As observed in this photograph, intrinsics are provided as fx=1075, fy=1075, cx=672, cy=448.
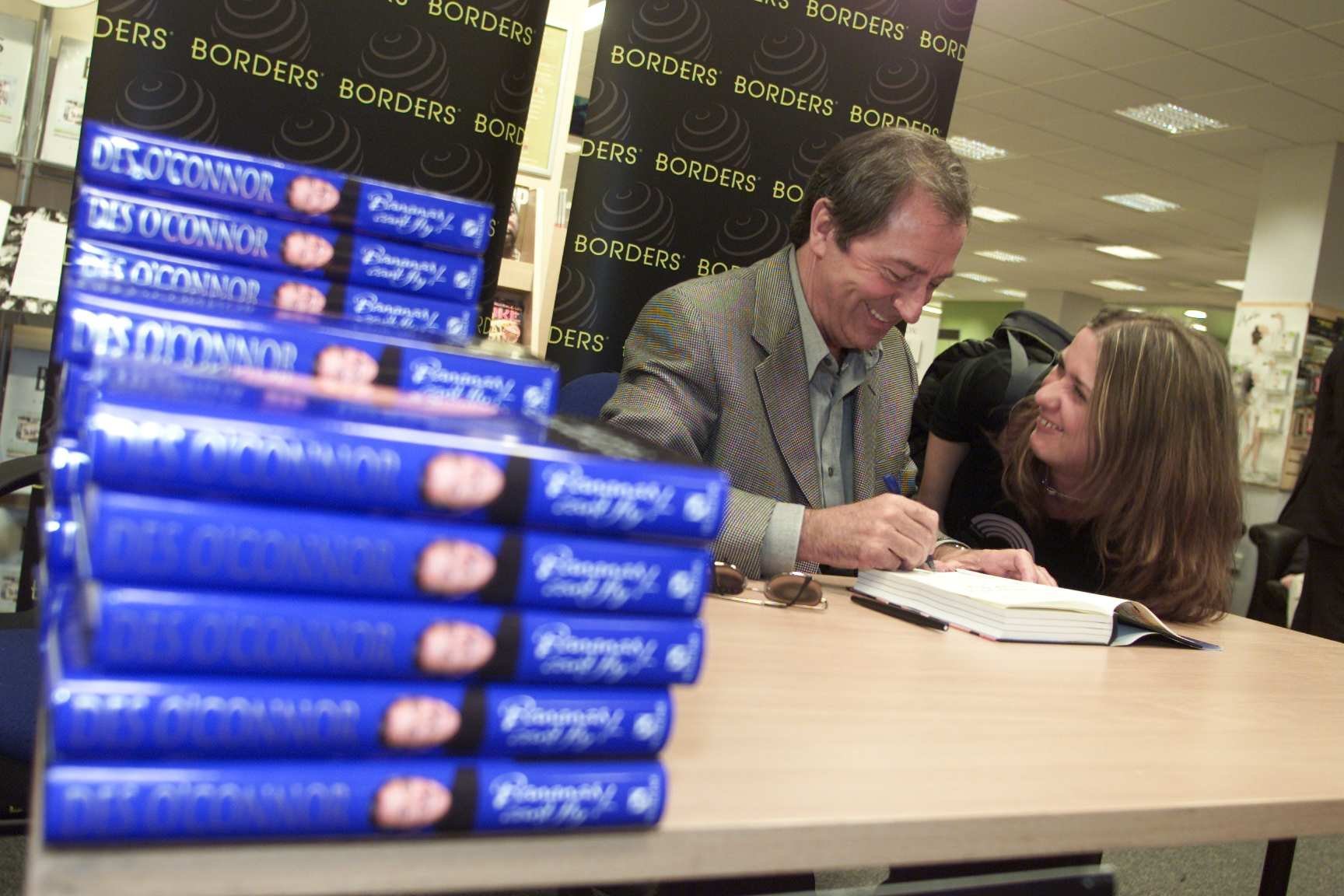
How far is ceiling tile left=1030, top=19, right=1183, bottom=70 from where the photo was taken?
5484 mm

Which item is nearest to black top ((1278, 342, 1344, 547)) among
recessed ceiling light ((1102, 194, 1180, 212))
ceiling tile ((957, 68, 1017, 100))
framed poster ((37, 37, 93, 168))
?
ceiling tile ((957, 68, 1017, 100))

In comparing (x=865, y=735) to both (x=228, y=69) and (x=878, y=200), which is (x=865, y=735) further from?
(x=228, y=69)

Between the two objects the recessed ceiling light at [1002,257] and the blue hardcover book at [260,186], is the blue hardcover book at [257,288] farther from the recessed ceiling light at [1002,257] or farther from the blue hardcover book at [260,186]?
the recessed ceiling light at [1002,257]

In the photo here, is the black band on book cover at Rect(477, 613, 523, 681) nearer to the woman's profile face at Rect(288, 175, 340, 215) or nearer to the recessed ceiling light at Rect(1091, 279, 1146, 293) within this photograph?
the woman's profile face at Rect(288, 175, 340, 215)

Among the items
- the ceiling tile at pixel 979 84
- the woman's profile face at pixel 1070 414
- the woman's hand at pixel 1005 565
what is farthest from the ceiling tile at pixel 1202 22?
the woman's hand at pixel 1005 565

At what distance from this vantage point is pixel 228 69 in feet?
6.38

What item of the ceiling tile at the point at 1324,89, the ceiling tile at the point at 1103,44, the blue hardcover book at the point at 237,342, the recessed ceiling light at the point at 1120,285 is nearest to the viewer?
the blue hardcover book at the point at 237,342

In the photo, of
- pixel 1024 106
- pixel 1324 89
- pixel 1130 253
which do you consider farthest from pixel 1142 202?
pixel 1324 89

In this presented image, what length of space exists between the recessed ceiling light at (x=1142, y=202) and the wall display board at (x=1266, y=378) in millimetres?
1782

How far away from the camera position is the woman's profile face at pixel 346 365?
0.71m

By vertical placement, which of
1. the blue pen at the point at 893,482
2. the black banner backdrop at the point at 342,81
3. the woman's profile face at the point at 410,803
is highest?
the black banner backdrop at the point at 342,81

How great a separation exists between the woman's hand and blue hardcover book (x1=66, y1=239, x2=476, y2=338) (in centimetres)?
96

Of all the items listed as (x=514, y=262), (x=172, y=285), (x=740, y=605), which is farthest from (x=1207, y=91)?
(x=172, y=285)

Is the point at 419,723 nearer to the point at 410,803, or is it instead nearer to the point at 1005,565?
the point at 410,803
